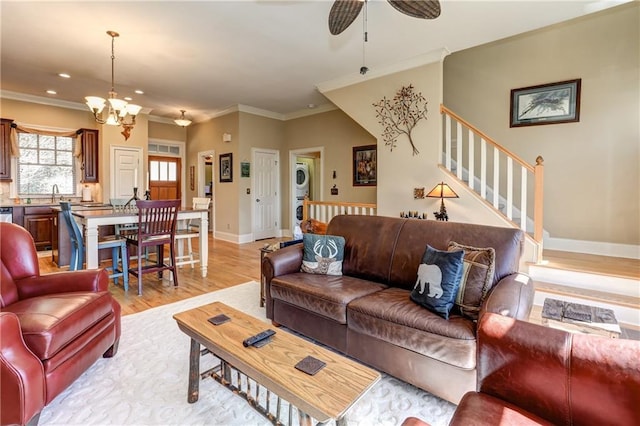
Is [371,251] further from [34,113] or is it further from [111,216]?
[34,113]

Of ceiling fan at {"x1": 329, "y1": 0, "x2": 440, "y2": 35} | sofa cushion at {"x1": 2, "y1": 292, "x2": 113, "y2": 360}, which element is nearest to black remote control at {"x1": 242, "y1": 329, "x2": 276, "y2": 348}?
sofa cushion at {"x1": 2, "y1": 292, "x2": 113, "y2": 360}

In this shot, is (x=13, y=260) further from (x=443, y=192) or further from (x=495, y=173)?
(x=495, y=173)

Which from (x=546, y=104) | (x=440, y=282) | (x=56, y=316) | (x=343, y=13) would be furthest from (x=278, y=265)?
(x=546, y=104)

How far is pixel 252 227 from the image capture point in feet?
22.7

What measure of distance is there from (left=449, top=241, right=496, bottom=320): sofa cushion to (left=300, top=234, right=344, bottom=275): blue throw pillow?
3.45 feet

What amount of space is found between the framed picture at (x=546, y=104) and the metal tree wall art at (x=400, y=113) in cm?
150

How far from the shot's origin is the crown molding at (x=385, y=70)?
400 cm

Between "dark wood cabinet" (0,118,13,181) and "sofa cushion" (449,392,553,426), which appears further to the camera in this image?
"dark wood cabinet" (0,118,13,181)

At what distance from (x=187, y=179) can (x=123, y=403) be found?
710cm

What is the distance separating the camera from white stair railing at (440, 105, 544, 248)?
11.3ft

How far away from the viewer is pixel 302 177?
8273mm

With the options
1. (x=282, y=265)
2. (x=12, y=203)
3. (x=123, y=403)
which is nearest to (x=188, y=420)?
(x=123, y=403)

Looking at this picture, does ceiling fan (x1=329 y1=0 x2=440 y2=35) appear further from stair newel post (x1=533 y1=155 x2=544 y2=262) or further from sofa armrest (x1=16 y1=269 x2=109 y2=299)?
sofa armrest (x1=16 y1=269 x2=109 y2=299)

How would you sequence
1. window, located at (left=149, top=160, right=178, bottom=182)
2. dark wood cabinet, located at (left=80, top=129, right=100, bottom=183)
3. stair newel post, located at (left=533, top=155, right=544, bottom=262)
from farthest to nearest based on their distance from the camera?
window, located at (left=149, top=160, right=178, bottom=182) → dark wood cabinet, located at (left=80, top=129, right=100, bottom=183) → stair newel post, located at (left=533, top=155, right=544, bottom=262)
